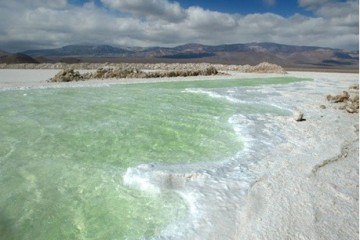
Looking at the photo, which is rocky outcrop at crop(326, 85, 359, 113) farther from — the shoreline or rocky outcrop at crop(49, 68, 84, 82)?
rocky outcrop at crop(49, 68, 84, 82)

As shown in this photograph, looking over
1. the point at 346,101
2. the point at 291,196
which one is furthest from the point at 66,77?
the point at 291,196

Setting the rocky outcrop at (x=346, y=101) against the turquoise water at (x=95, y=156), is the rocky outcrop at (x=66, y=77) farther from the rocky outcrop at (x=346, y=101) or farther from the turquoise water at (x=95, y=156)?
the rocky outcrop at (x=346, y=101)

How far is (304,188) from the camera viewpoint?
13.6 ft

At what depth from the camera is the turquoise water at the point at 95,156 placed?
11.6 feet

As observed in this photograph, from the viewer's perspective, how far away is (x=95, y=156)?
546 centimetres

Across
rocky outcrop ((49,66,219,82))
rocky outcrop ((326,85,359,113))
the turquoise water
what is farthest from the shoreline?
rocky outcrop ((49,66,219,82))

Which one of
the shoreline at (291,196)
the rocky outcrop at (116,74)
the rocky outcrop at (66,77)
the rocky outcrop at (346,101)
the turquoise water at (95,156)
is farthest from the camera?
the rocky outcrop at (116,74)

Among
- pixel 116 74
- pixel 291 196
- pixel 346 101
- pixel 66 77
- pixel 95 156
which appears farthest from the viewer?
pixel 116 74

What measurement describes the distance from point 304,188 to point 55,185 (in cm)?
293

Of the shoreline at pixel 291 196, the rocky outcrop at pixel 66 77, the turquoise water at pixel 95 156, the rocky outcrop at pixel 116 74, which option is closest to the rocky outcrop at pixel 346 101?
the turquoise water at pixel 95 156

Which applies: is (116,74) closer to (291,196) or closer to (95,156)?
(95,156)

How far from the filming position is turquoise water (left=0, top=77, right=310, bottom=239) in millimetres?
3541

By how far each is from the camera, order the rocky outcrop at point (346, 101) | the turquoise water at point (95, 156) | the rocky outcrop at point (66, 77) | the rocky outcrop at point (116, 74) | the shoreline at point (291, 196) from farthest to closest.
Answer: the rocky outcrop at point (116, 74) < the rocky outcrop at point (66, 77) < the rocky outcrop at point (346, 101) < the turquoise water at point (95, 156) < the shoreline at point (291, 196)

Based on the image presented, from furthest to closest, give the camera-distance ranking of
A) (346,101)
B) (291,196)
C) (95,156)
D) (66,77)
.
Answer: (66,77), (346,101), (95,156), (291,196)
